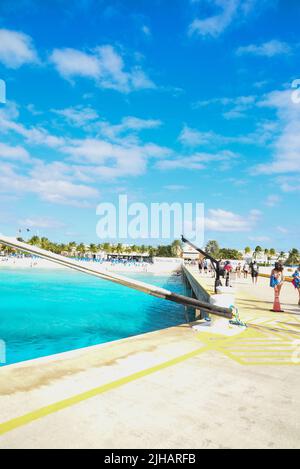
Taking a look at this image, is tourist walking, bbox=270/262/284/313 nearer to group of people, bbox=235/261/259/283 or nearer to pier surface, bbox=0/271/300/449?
pier surface, bbox=0/271/300/449

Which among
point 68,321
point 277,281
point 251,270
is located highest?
point 277,281

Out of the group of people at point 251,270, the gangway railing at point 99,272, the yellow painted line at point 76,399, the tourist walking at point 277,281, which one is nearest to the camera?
the yellow painted line at point 76,399

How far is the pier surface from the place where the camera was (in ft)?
11.1

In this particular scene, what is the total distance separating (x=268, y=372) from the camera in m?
5.62

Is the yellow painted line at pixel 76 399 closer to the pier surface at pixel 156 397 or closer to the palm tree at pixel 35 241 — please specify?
the pier surface at pixel 156 397

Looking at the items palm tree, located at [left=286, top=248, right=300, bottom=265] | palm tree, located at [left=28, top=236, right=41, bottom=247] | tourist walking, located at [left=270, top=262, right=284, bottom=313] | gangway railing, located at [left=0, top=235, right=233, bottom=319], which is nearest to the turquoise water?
gangway railing, located at [left=0, top=235, right=233, bottom=319]

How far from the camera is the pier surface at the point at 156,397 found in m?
3.37

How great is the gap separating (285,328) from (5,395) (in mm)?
7884

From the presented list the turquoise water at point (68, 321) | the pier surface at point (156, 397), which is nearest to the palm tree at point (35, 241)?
the turquoise water at point (68, 321)

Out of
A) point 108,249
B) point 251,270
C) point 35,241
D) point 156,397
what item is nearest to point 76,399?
point 156,397

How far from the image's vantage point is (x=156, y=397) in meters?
4.37

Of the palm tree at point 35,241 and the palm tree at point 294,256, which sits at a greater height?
the palm tree at point 35,241

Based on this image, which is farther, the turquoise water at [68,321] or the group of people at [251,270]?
the group of people at [251,270]

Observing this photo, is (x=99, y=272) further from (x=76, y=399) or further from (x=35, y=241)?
(x=35, y=241)
